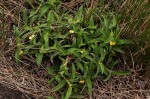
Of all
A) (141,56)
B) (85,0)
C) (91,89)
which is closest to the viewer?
(91,89)

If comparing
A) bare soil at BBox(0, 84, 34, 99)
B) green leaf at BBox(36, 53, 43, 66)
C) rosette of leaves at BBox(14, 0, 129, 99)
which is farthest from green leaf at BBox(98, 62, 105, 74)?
bare soil at BBox(0, 84, 34, 99)

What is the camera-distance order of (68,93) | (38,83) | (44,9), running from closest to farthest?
1. (68,93)
2. (38,83)
3. (44,9)

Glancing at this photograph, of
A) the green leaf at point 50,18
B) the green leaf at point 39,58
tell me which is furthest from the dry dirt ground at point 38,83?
the green leaf at point 50,18

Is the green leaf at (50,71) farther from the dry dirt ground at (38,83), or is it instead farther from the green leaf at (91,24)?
the green leaf at (91,24)

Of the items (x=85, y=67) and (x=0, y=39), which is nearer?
(x=85, y=67)

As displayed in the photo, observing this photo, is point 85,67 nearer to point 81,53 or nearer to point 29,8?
point 81,53

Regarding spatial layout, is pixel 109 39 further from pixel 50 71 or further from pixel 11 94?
pixel 11 94

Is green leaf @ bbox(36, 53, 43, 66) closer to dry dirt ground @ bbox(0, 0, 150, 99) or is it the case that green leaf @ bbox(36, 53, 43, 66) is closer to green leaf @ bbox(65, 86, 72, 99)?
dry dirt ground @ bbox(0, 0, 150, 99)

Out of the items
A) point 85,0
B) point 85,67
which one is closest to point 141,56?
point 85,67

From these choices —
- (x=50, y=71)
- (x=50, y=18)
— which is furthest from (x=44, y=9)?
(x=50, y=71)
